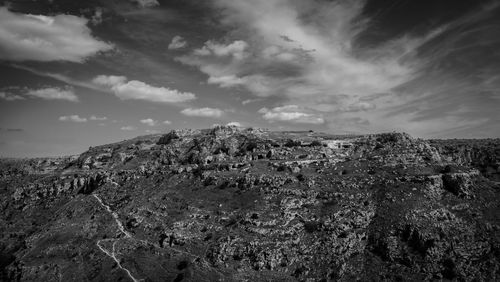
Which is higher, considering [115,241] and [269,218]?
[269,218]

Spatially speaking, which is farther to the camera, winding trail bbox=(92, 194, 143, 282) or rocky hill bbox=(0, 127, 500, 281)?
winding trail bbox=(92, 194, 143, 282)

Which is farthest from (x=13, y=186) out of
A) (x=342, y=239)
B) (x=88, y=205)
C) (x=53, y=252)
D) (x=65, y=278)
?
(x=342, y=239)

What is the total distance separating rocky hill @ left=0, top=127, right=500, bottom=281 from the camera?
91750mm

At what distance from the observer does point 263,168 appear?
128500mm

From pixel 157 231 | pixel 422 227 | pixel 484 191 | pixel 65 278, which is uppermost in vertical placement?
pixel 484 191

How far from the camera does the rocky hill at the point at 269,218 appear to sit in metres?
91.8

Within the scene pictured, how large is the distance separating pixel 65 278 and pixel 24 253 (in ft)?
81.0

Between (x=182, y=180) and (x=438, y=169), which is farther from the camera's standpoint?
(x=182, y=180)

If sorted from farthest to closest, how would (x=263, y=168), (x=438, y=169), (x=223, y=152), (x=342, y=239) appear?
1. (x=223, y=152)
2. (x=263, y=168)
3. (x=438, y=169)
4. (x=342, y=239)

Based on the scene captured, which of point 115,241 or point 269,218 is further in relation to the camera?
point 115,241

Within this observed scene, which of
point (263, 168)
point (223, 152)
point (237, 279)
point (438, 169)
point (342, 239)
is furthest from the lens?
point (223, 152)

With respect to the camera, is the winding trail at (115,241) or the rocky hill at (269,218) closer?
the rocky hill at (269,218)

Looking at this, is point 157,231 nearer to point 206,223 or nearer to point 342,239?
point 206,223

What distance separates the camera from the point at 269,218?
104m
